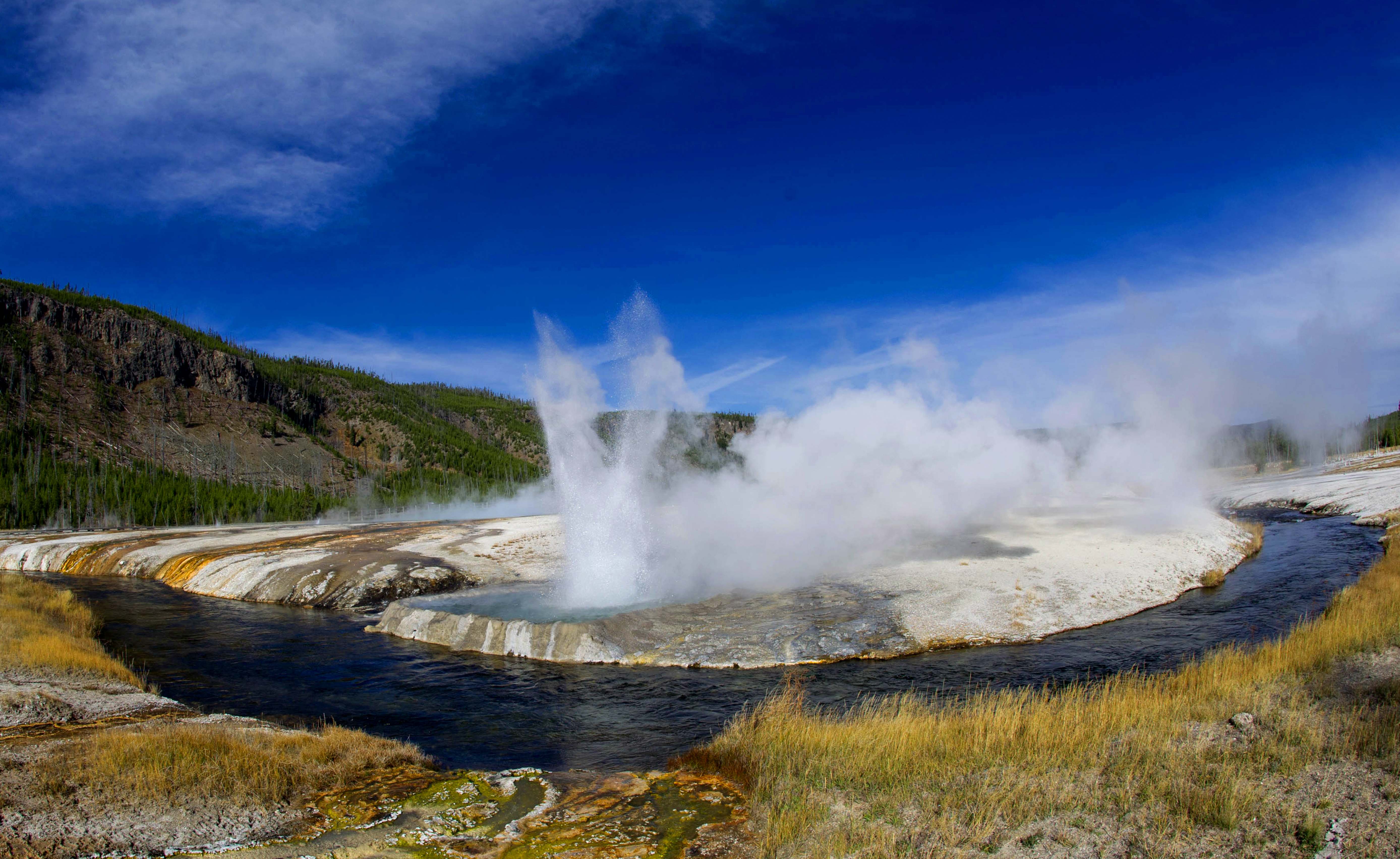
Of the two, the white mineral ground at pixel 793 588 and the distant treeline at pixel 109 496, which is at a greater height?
the distant treeline at pixel 109 496

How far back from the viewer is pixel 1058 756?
8305 millimetres

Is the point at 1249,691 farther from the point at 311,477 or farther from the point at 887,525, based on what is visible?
the point at 311,477

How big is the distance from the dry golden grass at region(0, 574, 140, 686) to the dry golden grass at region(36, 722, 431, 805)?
689 cm

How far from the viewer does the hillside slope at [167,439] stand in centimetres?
10412

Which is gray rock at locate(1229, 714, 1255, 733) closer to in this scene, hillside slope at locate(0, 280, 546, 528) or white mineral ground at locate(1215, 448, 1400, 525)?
white mineral ground at locate(1215, 448, 1400, 525)

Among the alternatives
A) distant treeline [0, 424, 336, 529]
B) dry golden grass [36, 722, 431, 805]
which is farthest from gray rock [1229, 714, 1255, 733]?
distant treeline [0, 424, 336, 529]

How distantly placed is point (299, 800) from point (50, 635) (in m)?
16.4

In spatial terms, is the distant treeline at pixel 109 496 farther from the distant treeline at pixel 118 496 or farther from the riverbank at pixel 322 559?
the riverbank at pixel 322 559

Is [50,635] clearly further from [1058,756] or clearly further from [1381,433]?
[1381,433]

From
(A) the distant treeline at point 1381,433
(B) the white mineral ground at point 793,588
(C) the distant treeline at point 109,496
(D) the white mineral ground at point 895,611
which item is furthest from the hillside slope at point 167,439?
(A) the distant treeline at point 1381,433

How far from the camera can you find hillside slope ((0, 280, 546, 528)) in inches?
4099

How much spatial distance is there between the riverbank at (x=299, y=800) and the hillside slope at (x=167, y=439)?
11316cm

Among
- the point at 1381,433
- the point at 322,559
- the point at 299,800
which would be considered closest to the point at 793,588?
the point at 299,800

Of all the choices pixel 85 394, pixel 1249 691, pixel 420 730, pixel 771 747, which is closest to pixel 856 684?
pixel 771 747
